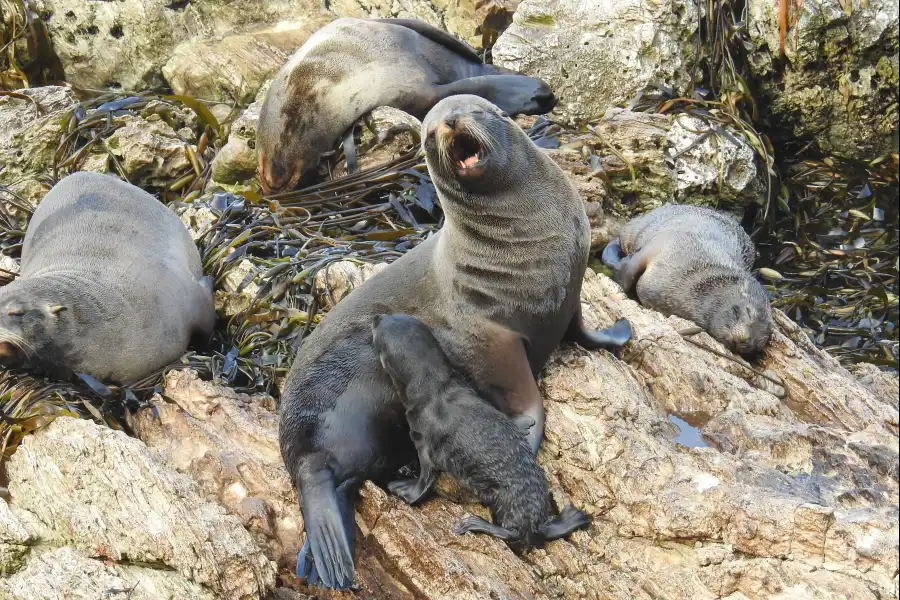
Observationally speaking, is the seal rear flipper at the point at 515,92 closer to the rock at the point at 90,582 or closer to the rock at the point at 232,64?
the rock at the point at 232,64

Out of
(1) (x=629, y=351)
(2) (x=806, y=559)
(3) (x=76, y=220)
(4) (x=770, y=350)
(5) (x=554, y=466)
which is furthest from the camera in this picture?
(3) (x=76, y=220)

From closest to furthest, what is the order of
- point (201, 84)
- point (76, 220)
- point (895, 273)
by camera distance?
point (76, 220), point (895, 273), point (201, 84)

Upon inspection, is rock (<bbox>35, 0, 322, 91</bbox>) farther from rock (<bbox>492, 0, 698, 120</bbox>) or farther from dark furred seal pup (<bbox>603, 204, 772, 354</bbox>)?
dark furred seal pup (<bbox>603, 204, 772, 354</bbox>)

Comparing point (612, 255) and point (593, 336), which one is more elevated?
point (593, 336)

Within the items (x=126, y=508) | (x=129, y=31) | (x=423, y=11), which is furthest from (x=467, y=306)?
(x=129, y=31)

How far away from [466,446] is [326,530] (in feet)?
2.17

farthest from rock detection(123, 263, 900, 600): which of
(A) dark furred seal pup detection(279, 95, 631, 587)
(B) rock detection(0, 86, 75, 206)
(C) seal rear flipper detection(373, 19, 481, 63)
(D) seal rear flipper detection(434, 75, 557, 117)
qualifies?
(C) seal rear flipper detection(373, 19, 481, 63)

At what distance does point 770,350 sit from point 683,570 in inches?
84.6

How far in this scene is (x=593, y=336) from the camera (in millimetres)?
4832

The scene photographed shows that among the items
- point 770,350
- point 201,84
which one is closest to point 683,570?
point 770,350

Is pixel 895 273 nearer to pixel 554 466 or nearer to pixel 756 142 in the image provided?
pixel 756 142

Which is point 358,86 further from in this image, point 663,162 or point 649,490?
point 649,490

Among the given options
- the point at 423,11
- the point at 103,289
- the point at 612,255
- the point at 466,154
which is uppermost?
the point at 466,154

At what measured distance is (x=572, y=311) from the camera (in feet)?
15.3
